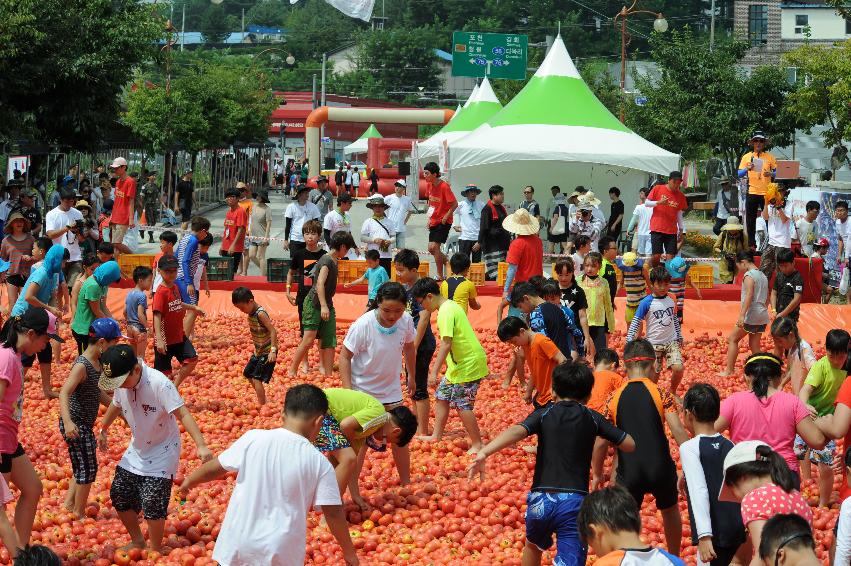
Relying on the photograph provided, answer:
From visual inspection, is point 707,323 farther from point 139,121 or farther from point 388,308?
point 139,121

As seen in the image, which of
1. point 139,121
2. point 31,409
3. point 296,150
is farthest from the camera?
point 296,150

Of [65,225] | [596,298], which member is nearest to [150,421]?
[596,298]

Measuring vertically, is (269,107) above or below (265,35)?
below

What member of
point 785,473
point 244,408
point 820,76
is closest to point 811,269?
point 244,408

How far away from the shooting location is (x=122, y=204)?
71.8 feet

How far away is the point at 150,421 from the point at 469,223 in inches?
510

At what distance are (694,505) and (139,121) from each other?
28845mm

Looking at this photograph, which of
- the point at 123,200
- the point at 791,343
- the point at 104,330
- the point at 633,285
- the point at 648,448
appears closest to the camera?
the point at 648,448

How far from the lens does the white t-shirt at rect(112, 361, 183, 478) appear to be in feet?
25.3

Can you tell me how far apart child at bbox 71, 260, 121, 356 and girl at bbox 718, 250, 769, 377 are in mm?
7240

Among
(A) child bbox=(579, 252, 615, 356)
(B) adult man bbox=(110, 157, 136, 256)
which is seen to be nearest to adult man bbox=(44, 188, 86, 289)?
(B) adult man bbox=(110, 157, 136, 256)

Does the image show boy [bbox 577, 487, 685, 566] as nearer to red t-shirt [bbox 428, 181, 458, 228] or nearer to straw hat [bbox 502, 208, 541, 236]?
straw hat [bbox 502, 208, 541, 236]

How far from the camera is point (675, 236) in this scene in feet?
65.8

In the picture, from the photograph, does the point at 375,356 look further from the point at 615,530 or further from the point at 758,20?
the point at 758,20
